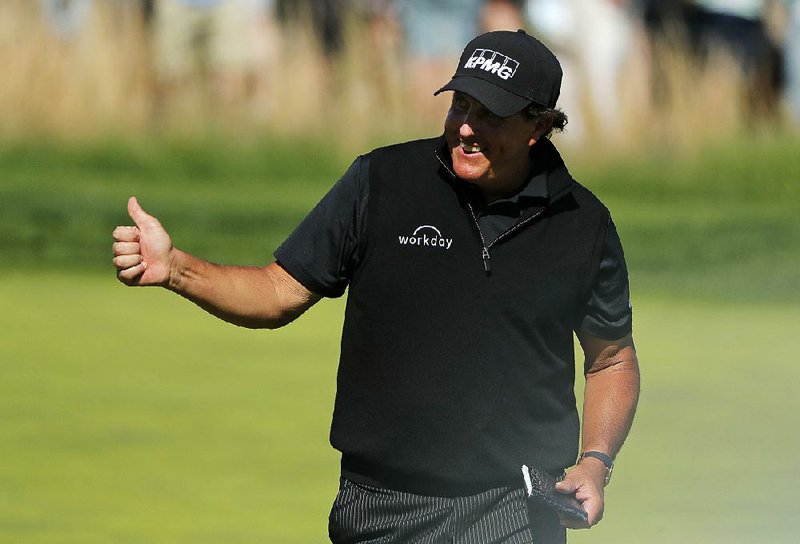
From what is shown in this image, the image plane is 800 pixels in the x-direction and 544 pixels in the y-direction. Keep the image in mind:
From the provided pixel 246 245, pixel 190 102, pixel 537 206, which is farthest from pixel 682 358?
pixel 190 102

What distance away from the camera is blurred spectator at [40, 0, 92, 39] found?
1633cm

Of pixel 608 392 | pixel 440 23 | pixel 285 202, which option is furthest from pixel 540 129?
pixel 440 23

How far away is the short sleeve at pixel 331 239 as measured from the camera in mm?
4180

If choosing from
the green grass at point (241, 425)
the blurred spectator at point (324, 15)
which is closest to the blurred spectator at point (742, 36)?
the blurred spectator at point (324, 15)

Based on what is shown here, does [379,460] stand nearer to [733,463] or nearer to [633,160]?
[733,463]

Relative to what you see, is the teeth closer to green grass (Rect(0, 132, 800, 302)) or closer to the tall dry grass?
green grass (Rect(0, 132, 800, 302))

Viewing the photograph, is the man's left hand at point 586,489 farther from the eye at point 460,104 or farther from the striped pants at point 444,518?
the eye at point 460,104

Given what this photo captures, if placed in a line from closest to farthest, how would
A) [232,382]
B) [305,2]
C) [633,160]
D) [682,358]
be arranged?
[232,382] → [682,358] → [633,160] → [305,2]

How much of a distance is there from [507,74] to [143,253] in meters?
A: 0.91

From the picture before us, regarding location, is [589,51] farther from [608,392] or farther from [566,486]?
[566,486]

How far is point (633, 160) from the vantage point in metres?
16.6

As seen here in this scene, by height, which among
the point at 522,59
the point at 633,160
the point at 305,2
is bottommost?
the point at 633,160

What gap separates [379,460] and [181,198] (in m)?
10.6

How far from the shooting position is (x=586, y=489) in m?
4.13
